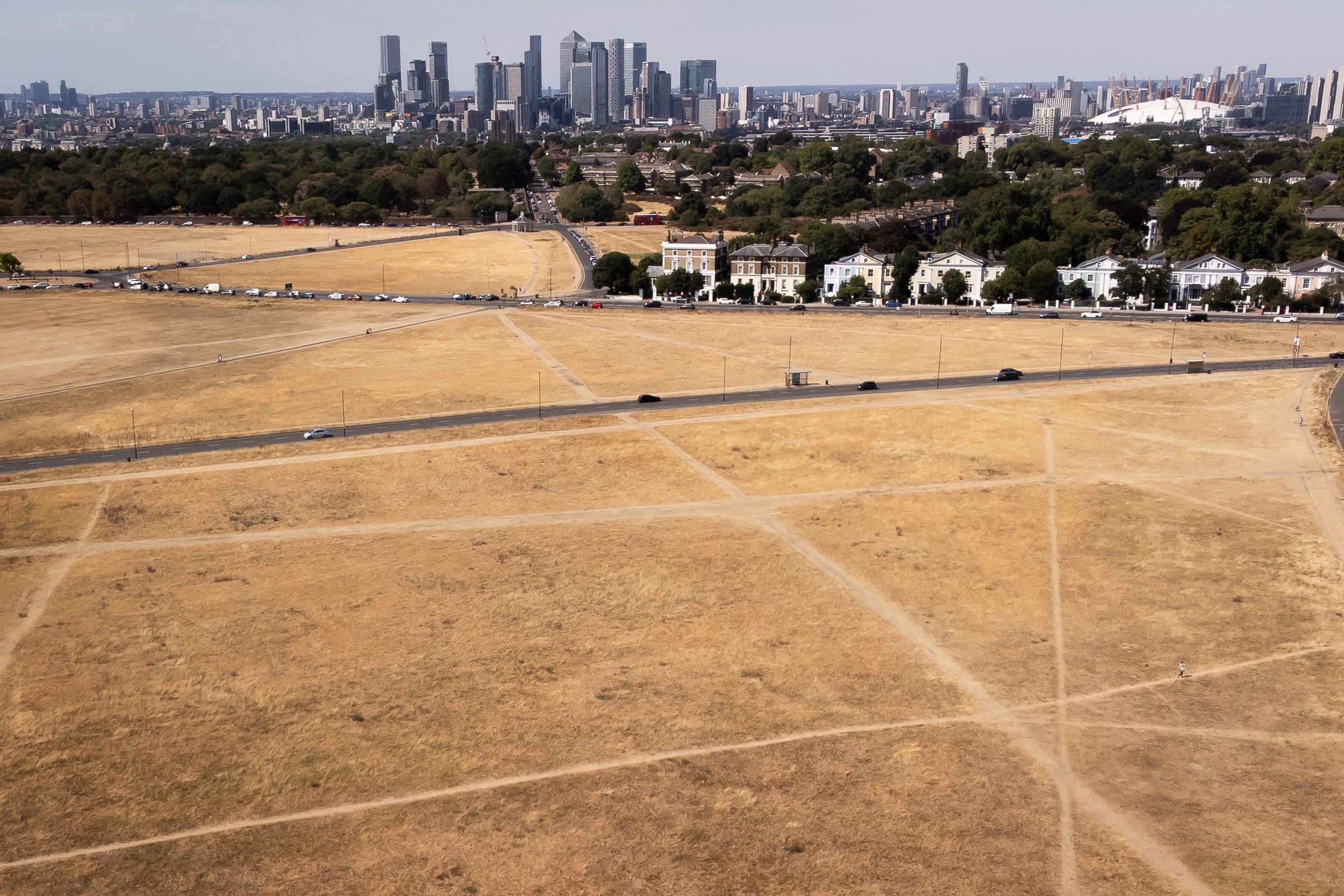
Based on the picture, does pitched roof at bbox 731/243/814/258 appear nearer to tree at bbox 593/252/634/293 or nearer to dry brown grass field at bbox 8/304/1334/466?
tree at bbox 593/252/634/293

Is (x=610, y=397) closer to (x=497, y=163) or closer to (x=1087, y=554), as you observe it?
(x=1087, y=554)

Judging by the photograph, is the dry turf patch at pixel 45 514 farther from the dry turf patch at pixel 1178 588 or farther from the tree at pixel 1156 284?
the tree at pixel 1156 284

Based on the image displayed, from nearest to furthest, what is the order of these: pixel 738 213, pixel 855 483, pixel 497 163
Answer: pixel 855 483 → pixel 738 213 → pixel 497 163

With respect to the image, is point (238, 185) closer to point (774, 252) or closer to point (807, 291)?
point (774, 252)

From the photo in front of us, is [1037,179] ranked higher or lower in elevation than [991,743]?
→ higher

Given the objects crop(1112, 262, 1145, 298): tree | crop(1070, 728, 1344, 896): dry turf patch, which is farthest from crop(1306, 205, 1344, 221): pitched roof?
crop(1070, 728, 1344, 896): dry turf patch

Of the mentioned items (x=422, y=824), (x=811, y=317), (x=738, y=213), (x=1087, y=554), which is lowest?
(x=422, y=824)

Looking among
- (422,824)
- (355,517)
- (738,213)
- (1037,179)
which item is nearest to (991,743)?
(422,824)
